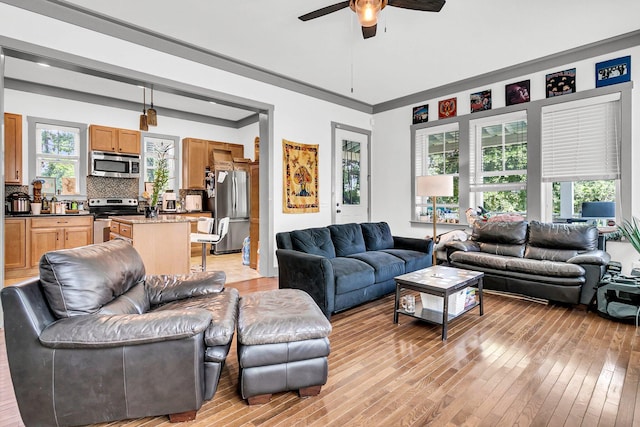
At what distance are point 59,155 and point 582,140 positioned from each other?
8.07 m

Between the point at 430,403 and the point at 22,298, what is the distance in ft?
7.10

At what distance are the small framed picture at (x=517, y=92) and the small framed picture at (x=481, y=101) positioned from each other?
0.82ft

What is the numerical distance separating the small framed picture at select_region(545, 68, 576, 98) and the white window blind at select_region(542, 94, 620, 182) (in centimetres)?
18

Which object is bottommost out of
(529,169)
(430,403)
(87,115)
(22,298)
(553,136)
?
(430,403)

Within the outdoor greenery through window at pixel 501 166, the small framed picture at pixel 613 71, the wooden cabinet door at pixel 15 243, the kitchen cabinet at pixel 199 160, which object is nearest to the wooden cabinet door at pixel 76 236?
the wooden cabinet door at pixel 15 243

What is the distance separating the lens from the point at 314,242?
3871 mm

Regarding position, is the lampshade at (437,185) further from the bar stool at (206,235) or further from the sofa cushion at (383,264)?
the bar stool at (206,235)

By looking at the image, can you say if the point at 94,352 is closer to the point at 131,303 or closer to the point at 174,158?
the point at 131,303

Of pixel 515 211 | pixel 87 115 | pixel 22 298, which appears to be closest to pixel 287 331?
pixel 22 298

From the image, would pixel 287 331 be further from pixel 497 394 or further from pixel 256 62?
pixel 256 62

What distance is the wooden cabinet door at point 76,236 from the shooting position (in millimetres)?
5203

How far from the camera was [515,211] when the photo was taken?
193 inches

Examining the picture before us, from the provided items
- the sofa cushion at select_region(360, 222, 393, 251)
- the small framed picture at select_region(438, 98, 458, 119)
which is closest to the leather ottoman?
the sofa cushion at select_region(360, 222, 393, 251)

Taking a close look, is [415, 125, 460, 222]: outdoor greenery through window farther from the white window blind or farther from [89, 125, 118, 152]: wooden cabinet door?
[89, 125, 118, 152]: wooden cabinet door
